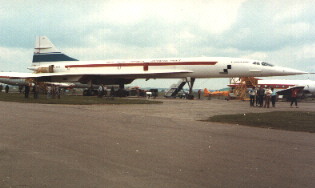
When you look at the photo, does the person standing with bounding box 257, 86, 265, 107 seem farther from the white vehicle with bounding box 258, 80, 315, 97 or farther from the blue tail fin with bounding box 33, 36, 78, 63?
the blue tail fin with bounding box 33, 36, 78, 63

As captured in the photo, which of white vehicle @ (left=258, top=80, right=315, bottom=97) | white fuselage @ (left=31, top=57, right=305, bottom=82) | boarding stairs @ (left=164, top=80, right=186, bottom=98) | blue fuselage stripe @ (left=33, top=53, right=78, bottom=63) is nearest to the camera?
white fuselage @ (left=31, top=57, right=305, bottom=82)

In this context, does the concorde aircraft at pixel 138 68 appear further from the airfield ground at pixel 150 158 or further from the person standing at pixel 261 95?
the airfield ground at pixel 150 158

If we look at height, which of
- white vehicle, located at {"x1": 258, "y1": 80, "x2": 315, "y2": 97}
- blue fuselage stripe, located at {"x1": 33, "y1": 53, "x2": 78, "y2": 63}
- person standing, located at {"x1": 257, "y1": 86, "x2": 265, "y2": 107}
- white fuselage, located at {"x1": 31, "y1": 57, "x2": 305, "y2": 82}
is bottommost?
person standing, located at {"x1": 257, "y1": 86, "x2": 265, "y2": 107}

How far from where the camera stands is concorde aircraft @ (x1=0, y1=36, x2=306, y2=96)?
97.6 feet

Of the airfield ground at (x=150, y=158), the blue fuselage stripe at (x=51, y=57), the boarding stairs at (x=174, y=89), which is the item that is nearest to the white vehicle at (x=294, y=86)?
the boarding stairs at (x=174, y=89)

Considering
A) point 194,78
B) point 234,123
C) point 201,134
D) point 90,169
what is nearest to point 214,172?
point 90,169

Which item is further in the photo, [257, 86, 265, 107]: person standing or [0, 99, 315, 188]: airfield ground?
[257, 86, 265, 107]: person standing

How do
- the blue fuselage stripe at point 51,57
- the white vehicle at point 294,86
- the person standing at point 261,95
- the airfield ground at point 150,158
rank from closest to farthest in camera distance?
the airfield ground at point 150,158 → the person standing at point 261,95 → the white vehicle at point 294,86 → the blue fuselage stripe at point 51,57

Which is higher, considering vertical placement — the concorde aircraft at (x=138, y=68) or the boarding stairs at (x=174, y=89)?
the concorde aircraft at (x=138, y=68)

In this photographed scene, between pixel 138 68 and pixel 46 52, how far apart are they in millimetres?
14353

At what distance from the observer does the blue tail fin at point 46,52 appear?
135ft

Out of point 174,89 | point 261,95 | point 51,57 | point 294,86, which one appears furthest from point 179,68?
point 51,57

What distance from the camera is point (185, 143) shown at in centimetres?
703

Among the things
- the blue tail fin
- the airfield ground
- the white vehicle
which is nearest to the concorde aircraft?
the blue tail fin
